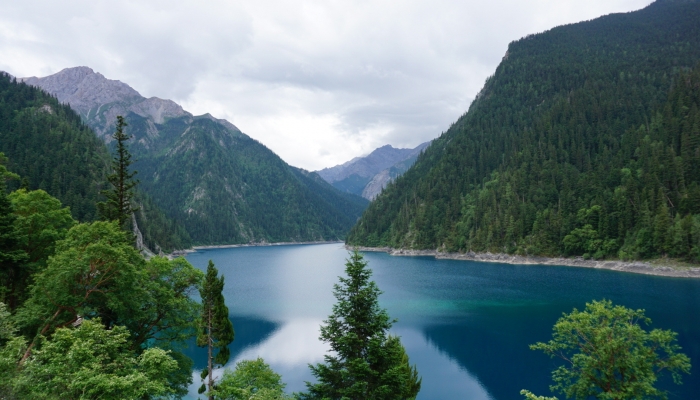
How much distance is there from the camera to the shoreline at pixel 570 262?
261 feet

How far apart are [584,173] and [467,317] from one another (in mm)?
99925

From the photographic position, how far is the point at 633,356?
20.8 meters

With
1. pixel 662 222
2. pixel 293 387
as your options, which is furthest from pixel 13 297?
pixel 662 222

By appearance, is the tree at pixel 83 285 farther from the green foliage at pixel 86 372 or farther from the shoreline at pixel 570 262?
the shoreline at pixel 570 262

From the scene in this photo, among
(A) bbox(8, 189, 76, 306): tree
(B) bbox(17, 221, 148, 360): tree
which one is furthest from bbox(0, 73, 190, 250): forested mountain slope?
(B) bbox(17, 221, 148, 360): tree

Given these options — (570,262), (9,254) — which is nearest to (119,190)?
(9,254)

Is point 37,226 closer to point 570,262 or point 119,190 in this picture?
point 119,190

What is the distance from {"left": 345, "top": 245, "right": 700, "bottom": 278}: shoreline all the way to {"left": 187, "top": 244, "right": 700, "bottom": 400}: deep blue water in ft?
17.6

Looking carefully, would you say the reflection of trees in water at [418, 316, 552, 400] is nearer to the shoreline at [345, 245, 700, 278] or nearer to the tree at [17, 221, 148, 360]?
the shoreline at [345, 245, 700, 278]

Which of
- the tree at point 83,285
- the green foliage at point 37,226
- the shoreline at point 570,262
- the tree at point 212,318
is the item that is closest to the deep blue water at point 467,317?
the shoreline at point 570,262

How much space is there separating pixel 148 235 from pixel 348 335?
141 meters

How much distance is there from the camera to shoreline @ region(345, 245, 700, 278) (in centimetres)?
7944

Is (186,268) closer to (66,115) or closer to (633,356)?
(633,356)

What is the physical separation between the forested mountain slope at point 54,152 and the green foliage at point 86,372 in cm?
9725
